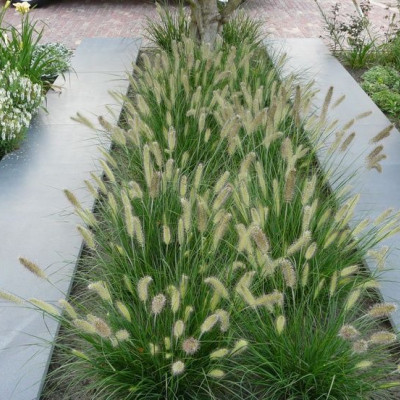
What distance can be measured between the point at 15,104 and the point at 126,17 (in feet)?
18.3

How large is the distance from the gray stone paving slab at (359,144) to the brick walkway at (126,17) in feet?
6.69

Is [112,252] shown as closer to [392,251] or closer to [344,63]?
[392,251]

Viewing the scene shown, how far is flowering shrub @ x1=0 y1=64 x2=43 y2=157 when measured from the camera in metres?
4.68

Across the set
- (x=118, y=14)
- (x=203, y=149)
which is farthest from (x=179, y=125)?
(x=118, y=14)

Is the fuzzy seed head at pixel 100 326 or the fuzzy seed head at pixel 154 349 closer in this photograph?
the fuzzy seed head at pixel 100 326

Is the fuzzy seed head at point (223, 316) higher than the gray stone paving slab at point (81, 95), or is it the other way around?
the fuzzy seed head at point (223, 316)

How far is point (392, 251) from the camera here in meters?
3.50

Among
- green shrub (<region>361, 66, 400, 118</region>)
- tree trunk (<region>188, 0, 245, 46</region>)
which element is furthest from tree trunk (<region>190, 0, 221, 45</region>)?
green shrub (<region>361, 66, 400, 118</region>)

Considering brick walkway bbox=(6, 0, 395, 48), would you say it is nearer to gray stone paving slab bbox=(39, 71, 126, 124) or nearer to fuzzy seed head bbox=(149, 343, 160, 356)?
gray stone paving slab bbox=(39, 71, 126, 124)

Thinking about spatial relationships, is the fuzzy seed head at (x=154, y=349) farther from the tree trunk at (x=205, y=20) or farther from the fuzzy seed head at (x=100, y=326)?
the tree trunk at (x=205, y=20)

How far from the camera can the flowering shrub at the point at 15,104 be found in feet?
15.4

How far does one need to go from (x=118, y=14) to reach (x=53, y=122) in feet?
18.6

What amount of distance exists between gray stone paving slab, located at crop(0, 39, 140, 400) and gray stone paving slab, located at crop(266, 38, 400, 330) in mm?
1712

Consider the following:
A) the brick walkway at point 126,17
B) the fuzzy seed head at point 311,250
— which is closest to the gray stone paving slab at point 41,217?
the fuzzy seed head at point 311,250
